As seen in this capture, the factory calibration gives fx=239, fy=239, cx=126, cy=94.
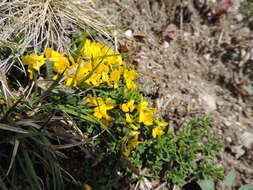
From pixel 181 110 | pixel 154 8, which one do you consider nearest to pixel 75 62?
pixel 181 110

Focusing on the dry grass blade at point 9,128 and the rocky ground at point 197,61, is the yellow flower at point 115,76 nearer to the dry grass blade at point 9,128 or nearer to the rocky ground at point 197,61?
the rocky ground at point 197,61

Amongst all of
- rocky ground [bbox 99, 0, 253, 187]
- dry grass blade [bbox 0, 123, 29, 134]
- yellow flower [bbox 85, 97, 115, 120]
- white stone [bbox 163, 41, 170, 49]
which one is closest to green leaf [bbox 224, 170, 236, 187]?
rocky ground [bbox 99, 0, 253, 187]

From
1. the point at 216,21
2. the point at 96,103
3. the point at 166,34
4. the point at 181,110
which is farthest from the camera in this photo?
the point at 216,21

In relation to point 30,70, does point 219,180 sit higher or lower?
lower

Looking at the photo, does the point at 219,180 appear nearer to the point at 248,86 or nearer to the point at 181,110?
the point at 181,110

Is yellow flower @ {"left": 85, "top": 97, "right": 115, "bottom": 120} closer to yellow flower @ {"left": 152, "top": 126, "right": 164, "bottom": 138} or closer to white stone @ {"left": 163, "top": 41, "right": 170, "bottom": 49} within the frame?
yellow flower @ {"left": 152, "top": 126, "right": 164, "bottom": 138}
